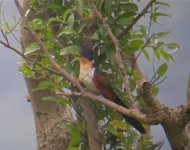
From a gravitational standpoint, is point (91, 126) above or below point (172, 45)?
below

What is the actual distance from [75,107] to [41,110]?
0.96 feet

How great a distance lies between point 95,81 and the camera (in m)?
1.00

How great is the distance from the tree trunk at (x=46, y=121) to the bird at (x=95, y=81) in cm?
40

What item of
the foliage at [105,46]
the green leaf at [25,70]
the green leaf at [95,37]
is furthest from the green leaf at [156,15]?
the green leaf at [25,70]

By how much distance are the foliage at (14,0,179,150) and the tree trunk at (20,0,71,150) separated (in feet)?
0.58

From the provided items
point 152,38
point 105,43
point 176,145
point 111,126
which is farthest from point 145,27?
point 176,145

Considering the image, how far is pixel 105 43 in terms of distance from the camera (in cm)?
105

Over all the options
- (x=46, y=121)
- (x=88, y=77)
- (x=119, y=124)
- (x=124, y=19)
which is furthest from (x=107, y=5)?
(x=46, y=121)

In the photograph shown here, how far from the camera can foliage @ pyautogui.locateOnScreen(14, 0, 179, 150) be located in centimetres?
105

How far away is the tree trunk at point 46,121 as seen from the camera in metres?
1.41

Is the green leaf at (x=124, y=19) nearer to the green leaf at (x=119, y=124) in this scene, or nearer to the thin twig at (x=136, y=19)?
the thin twig at (x=136, y=19)

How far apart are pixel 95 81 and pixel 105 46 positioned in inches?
4.1

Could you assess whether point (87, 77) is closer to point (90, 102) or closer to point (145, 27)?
point (90, 102)

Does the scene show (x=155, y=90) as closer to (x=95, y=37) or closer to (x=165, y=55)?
(x=165, y=55)
